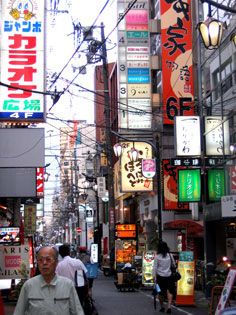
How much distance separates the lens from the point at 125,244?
103ft

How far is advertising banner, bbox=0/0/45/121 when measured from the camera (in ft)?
52.4

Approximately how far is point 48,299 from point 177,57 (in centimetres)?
2691

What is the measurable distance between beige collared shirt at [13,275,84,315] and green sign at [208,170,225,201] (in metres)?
14.2

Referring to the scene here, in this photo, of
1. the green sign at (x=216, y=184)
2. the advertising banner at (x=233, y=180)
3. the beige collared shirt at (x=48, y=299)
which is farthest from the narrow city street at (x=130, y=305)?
the beige collared shirt at (x=48, y=299)

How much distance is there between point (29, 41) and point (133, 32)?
754 inches

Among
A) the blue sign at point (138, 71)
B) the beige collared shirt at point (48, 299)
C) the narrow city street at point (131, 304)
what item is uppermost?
the blue sign at point (138, 71)

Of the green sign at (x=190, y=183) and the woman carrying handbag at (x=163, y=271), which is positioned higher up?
the green sign at (x=190, y=183)

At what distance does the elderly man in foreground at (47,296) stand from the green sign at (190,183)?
15.2 metres

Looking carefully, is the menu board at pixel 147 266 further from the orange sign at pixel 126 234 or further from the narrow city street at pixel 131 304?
the orange sign at pixel 126 234

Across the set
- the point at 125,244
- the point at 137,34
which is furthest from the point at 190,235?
the point at 137,34

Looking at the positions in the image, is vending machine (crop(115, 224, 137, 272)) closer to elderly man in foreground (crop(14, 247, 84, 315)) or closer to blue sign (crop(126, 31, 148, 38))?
blue sign (crop(126, 31, 148, 38))

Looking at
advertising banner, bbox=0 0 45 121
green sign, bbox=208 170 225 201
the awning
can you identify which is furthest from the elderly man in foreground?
the awning

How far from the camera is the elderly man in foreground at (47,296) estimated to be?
5.22 m

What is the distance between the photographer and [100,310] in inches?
609
